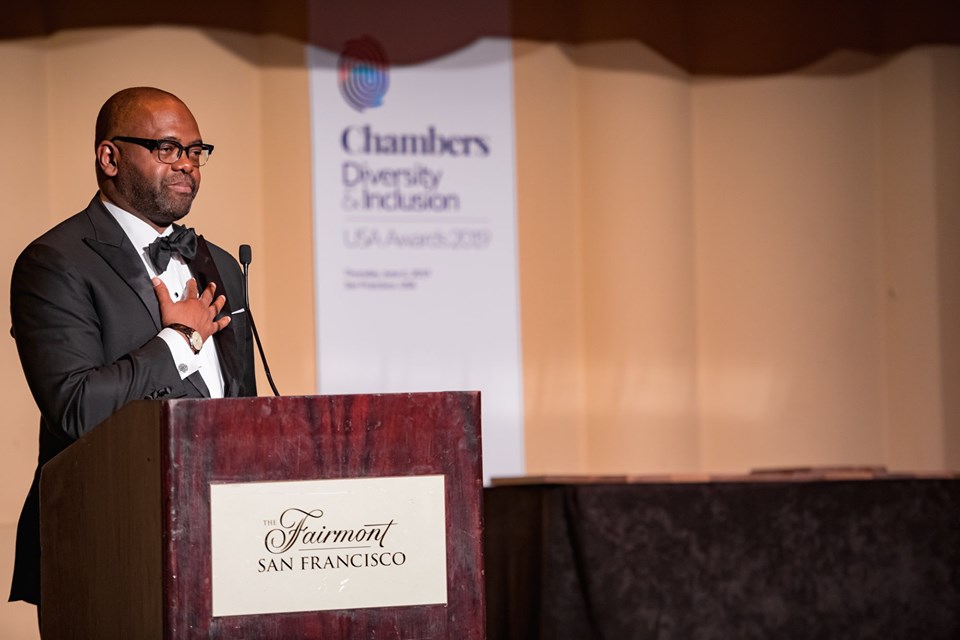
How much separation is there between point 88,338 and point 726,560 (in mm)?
1999

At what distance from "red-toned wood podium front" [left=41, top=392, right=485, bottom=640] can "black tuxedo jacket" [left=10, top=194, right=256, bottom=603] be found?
190mm

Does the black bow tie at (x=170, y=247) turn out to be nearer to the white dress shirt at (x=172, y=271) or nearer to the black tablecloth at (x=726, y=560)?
the white dress shirt at (x=172, y=271)

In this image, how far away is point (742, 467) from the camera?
6.51 m

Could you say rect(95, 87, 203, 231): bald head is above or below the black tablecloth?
above

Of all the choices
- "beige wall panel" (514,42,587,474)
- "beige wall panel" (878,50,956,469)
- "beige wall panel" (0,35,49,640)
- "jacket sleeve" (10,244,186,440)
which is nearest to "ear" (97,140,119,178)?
"jacket sleeve" (10,244,186,440)

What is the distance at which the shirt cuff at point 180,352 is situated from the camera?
2.27 metres

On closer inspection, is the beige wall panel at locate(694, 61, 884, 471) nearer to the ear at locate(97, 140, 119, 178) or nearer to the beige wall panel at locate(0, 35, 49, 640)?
the beige wall panel at locate(0, 35, 49, 640)

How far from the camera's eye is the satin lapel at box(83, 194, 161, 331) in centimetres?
242

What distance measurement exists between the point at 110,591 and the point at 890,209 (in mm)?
5543

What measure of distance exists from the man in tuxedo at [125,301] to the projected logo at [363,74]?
3457 mm

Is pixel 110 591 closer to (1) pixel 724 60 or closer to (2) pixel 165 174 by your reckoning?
(2) pixel 165 174

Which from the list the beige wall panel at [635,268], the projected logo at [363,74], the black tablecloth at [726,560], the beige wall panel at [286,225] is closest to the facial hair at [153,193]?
the black tablecloth at [726,560]

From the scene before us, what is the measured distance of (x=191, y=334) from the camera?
2326 mm

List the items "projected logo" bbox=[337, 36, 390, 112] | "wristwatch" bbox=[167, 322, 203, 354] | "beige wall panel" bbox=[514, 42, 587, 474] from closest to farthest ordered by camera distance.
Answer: "wristwatch" bbox=[167, 322, 203, 354] < "projected logo" bbox=[337, 36, 390, 112] < "beige wall panel" bbox=[514, 42, 587, 474]
